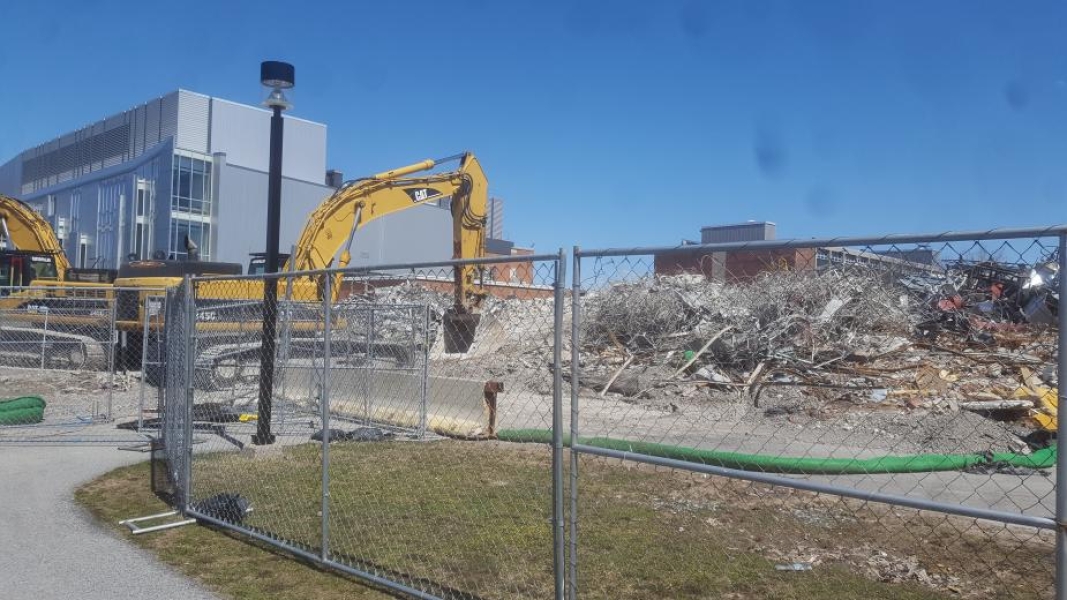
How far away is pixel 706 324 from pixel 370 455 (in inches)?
212

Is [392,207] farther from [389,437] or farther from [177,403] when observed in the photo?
[177,403]

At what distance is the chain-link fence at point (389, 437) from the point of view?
613 cm

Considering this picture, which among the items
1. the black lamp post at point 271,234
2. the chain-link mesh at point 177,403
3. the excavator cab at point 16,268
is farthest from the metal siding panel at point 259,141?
the chain-link mesh at point 177,403

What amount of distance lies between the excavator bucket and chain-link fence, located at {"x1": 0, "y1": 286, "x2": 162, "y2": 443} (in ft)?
15.8

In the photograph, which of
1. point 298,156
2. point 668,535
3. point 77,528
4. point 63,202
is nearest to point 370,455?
point 77,528

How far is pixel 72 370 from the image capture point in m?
17.6

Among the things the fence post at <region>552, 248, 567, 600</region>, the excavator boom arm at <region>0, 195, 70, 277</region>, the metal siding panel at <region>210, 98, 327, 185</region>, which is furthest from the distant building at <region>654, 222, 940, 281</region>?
the metal siding panel at <region>210, 98, 327, 185</region>

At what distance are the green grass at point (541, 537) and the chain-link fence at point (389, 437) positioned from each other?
0.12ft

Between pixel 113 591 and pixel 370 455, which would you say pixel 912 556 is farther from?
pixel 370 455

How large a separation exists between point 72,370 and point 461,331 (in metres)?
8.43

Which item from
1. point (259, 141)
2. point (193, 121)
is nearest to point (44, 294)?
point (193, 121)

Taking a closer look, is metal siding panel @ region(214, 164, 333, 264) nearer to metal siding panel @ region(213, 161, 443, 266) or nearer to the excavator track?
metal siding panel @ region(213, 161, 443, 266)

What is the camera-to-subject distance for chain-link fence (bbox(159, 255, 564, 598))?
6.13m

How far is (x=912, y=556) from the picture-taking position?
643 centimetres
